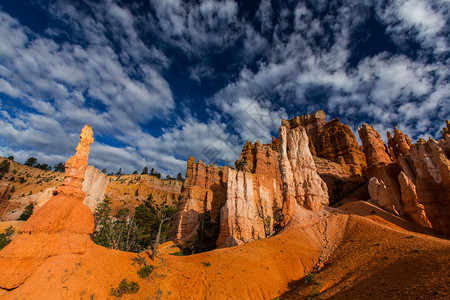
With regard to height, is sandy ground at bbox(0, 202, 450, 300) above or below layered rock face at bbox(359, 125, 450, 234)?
below

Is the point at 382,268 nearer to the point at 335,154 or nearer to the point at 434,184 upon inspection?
the point at 434,184

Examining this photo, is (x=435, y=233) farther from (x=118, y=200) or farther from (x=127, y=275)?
(x=118, y=200)

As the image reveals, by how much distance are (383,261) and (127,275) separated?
58.1 ft

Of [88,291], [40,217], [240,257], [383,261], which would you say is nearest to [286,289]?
[240,257]

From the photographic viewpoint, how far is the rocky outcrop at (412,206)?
23.8 meters

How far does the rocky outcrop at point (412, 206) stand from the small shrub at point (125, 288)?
29.4 metres

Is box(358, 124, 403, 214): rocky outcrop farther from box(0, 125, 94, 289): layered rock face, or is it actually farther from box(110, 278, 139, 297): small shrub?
box(0, 125, 94, 289): layered rock face

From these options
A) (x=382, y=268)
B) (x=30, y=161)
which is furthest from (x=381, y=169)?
(x=30, y=161)

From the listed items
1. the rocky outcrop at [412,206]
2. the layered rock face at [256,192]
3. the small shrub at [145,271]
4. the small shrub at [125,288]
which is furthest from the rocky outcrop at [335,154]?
the small shrub at [125,288]

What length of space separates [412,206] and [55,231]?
3437 cm

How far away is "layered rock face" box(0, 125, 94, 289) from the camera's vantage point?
10.7 m

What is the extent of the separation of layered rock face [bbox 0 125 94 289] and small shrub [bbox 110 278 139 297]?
3183 mm

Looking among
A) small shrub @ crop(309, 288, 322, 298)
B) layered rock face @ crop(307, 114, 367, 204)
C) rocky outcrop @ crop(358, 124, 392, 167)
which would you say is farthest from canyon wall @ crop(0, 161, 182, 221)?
rocky outcrop @ crop(358, 124, 392, 167)

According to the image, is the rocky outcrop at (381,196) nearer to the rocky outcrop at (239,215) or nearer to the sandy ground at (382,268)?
the sandy ground at (382,268)
